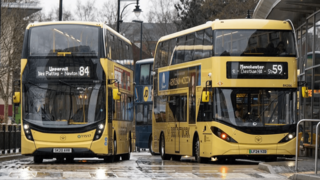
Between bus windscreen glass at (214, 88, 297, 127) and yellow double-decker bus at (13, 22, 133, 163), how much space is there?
11.2 ft

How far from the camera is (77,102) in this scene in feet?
74.1

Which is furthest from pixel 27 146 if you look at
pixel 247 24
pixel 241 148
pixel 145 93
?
pixel 145 93

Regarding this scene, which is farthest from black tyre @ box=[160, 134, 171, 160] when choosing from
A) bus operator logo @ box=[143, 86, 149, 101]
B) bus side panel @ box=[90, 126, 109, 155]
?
bus operator logo @ box=[143, 86, 149, 101]

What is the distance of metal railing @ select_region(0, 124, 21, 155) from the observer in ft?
90.1

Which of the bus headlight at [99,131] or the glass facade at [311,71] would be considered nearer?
the bus headlight at [99,131]

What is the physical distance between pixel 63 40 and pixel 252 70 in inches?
233

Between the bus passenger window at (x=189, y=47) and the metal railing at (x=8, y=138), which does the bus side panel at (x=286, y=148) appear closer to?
the bus passenger window at (x=189, y=47)

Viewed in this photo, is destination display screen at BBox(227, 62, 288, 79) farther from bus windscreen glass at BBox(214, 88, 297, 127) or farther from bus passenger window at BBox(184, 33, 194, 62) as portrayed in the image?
bus passenger window at BBox(184, 33, 194, 62)

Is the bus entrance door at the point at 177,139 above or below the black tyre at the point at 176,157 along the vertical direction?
above

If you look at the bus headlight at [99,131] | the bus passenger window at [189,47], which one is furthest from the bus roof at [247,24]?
the bus headlight at [99,131]

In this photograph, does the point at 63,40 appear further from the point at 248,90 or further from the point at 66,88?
the point at 248,90

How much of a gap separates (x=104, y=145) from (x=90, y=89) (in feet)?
5.88

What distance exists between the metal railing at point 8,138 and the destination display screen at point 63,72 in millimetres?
5616

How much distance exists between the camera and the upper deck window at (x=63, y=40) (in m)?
22.5
